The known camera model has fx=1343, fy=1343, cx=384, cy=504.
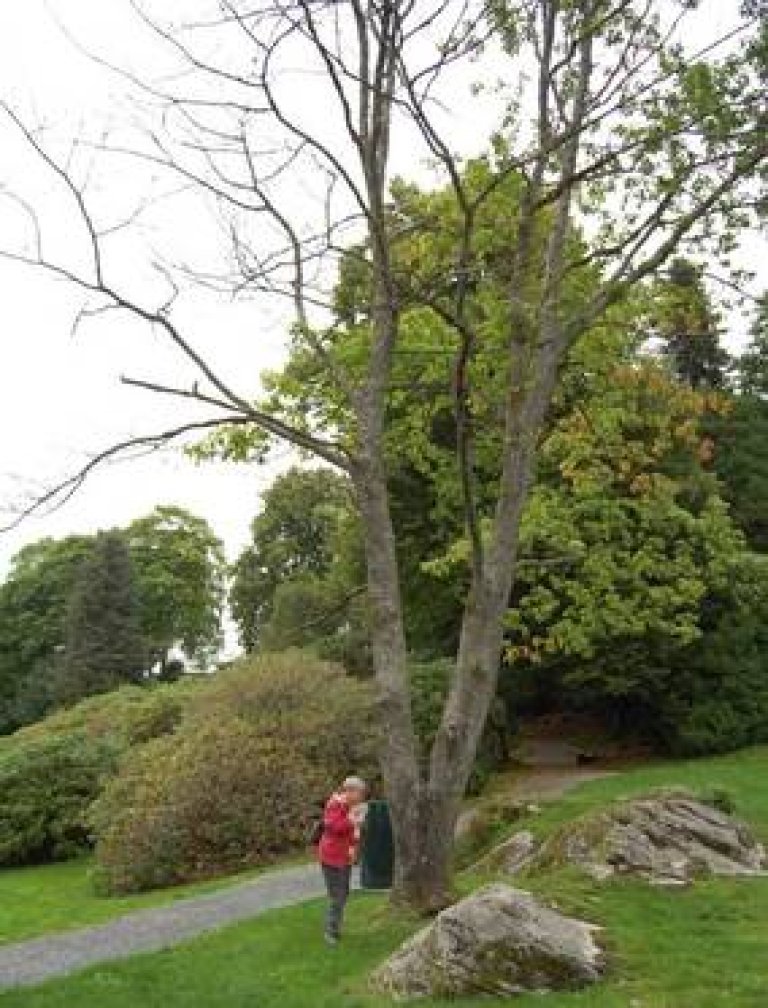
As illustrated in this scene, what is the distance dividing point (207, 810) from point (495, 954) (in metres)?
11.0

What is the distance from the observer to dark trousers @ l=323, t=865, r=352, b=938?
475 inches

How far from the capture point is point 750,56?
40.9 ft

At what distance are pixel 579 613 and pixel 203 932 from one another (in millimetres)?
10132

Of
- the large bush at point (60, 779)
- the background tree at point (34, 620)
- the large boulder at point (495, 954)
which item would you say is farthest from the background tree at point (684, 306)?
the background tree at point (34, 620)

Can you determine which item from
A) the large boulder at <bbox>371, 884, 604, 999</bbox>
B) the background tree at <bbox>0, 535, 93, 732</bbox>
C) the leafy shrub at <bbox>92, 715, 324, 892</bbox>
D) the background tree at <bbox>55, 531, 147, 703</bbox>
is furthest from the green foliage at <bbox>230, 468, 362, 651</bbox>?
the large boulder at <bbox>371, 884, 604, 999</bbox>

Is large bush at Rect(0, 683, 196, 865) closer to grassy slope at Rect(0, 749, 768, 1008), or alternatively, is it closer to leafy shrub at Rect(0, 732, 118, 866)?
leafy shrub at Rect(0, 732, 118, 866)

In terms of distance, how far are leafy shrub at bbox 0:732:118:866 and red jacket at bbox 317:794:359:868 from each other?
513 inches

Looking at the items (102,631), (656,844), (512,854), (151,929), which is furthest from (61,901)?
(102,631)

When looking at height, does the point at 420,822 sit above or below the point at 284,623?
below

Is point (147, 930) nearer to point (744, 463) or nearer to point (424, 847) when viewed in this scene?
point (424, 847)

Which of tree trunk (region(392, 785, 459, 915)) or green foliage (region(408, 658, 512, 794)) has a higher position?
green foliage (region(408, 658, 512, 794))

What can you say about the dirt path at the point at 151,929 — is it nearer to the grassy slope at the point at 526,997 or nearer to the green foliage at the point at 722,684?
the grassy slope at the point at 526,997

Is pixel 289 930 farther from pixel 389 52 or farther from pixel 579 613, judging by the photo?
pixel 579 613

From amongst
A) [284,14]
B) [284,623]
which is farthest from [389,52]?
[284,623]
